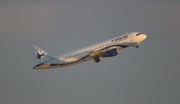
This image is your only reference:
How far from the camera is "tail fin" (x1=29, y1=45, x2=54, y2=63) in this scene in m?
136

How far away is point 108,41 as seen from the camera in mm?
131875

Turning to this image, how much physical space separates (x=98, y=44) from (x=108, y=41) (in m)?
2.80

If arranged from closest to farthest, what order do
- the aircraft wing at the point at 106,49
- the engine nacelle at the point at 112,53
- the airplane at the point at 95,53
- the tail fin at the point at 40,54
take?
the aircraft wing at the point at 106,49 → the engine nacelle at the point at 112,53 → the airplane at the point at 95,53 → the tail fin at the point at 40,54

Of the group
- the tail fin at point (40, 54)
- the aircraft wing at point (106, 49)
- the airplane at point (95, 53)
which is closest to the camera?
the aircraft wing at point (106, 49)

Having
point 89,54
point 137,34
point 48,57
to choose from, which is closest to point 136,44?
point 137,34

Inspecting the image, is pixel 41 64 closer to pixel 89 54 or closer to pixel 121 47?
pixel 89 54

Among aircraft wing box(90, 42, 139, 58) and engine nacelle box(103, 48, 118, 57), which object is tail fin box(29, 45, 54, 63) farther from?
engine nacelle box(103, 48, 118, 57)

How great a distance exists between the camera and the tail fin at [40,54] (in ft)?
447

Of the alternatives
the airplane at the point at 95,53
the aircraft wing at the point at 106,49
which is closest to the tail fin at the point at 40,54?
the airplane at the point at 95,53

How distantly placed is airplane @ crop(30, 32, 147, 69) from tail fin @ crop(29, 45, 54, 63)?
0.46 metres

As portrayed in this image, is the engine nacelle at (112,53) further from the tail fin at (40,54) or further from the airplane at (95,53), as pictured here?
the tail fin at (40,54)

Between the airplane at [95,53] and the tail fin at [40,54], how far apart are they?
0.46m

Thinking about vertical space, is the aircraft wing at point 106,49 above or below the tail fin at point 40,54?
below

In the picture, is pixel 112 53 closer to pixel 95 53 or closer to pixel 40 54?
pixel 95 53
